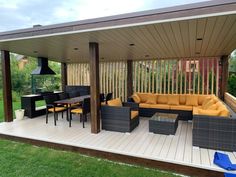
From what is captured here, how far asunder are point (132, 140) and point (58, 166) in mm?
1709

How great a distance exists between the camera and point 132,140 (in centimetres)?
416

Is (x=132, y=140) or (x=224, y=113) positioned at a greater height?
(x=224, y=113)

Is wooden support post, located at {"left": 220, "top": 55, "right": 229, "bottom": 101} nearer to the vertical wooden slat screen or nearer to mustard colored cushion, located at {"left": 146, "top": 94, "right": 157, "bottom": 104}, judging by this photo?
the vertical wooden slat screen

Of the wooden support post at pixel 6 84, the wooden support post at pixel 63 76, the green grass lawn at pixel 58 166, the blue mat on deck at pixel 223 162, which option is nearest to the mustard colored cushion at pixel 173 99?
the blue mat on deck at pixel 223 162

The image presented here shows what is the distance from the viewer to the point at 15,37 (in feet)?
13.8

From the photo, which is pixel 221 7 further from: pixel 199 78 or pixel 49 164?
pixel 199 78

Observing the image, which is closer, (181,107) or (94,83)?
(94,83)

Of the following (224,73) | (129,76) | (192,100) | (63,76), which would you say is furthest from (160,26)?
(63,76)

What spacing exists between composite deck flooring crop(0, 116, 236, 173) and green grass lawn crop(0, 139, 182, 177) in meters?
0.26

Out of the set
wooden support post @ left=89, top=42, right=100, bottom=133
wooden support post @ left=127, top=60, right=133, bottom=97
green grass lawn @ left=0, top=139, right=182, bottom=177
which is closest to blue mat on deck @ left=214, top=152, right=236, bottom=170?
green grass lawn @ left=0, top=139, right=182, bottom=177

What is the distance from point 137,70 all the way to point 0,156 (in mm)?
6413

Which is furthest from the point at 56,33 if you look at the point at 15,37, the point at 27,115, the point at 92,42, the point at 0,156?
the point at 27,115

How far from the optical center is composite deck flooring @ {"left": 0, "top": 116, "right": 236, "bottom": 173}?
3281 millimetres

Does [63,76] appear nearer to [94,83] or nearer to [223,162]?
[94,83]
